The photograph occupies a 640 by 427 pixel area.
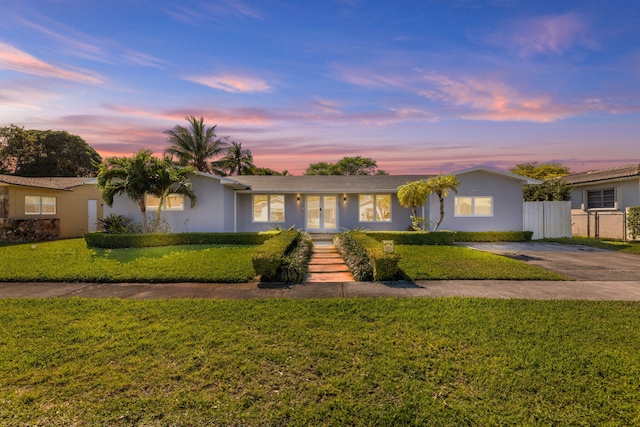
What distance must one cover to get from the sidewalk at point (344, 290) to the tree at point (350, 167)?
3855cm

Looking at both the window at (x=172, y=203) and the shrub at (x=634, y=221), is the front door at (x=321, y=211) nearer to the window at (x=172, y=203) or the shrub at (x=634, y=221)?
the window at (x=172, y=203)

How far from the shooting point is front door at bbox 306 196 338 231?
1825 cm

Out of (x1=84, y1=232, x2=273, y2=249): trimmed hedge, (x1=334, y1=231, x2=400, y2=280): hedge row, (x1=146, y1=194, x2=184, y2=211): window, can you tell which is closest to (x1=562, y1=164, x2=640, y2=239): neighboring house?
(x1=334, y1=231, x2=400, y2=280): hedge row

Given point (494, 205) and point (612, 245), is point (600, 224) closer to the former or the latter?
point (612, 245)

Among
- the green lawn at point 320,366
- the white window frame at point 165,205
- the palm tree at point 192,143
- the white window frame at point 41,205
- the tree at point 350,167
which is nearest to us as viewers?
the green lawn at point 320,366

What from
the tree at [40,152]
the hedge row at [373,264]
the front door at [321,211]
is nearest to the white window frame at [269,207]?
the front door at [321,211]

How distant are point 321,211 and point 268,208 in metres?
→ 3.06

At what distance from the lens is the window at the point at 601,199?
57.8ft

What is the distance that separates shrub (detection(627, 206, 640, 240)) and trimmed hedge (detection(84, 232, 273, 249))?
57.0 ft

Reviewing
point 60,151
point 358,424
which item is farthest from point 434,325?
point 60,151

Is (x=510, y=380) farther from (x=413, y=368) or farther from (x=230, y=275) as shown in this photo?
(x=230, y=275)

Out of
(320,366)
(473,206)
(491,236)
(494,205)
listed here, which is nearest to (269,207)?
(473,206)

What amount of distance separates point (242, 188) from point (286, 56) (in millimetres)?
7462

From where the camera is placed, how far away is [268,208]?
59.8ft
